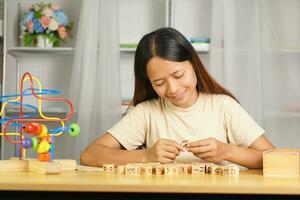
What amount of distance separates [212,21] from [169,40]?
147cm

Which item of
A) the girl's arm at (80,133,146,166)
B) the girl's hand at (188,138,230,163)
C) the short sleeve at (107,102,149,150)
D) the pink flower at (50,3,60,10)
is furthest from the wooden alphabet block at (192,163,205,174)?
the pink flower at (50,3,60,10)

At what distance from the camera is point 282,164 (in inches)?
56.1

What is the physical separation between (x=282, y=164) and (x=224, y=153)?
312 mm

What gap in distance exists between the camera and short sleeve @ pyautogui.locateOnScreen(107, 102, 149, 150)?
6.68ft

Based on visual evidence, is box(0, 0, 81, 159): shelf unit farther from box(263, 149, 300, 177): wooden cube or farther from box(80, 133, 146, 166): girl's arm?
box(263, 149, 300, 177): wooden cube

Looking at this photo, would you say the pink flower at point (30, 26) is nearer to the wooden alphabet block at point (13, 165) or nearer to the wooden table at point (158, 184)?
the wooden alphabet block at point (13, 165)

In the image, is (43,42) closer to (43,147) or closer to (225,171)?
(43,147)

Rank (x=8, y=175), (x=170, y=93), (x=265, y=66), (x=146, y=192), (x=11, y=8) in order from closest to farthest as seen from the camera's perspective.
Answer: (x=146, y=192)
(x=8, y=175)
(x=170, y=93)
(x=265, y=66)
(x=11, y=8)

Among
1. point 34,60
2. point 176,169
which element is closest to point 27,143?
point 176,169

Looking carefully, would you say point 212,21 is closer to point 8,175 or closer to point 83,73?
point 83,73

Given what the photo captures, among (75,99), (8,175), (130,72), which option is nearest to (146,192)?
(8,175)

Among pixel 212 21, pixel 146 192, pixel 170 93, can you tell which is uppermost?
pixel 212 21

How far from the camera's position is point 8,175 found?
146 centimetres

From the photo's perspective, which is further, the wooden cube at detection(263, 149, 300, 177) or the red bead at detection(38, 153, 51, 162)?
the red bead at detection(38, 153, 51, 162)
